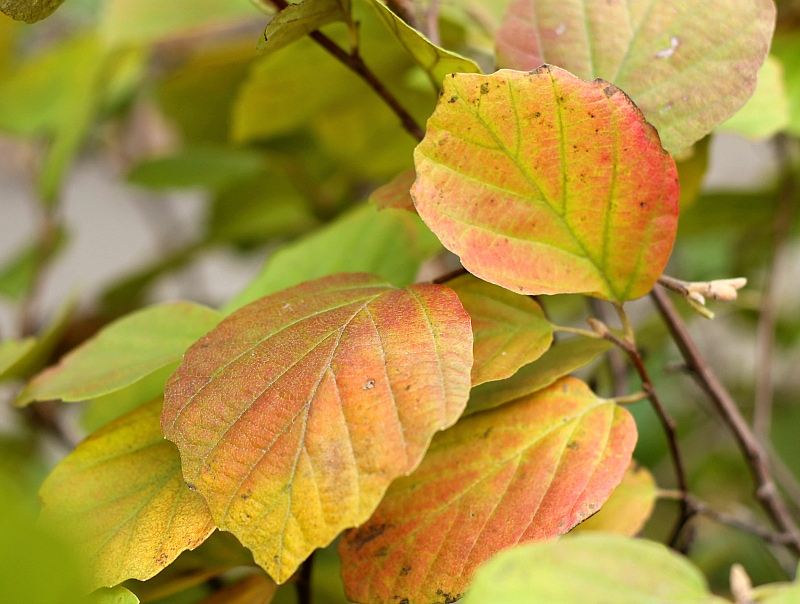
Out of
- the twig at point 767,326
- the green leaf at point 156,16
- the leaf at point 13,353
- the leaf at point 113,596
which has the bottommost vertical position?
the twig at point 767,326

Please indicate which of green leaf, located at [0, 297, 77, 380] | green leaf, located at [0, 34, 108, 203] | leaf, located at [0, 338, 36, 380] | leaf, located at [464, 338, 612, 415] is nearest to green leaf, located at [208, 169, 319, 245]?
green leaf, located at [0, 34, 108, 203]

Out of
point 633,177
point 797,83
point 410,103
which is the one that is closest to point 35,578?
point 633,177

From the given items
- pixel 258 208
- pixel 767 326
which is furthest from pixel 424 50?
pixel 258 208

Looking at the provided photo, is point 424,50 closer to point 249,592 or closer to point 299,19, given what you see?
point 299,19

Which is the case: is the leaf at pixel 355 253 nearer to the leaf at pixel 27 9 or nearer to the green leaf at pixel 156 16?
the leaf at pixel 27 9

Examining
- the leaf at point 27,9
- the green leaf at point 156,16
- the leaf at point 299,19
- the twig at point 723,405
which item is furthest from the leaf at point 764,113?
the green leaf at point 156,16

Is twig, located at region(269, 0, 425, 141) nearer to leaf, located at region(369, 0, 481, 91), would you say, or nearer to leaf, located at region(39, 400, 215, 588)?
leaf, located at region(369, 0, 481, 91)

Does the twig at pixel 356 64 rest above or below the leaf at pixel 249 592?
above
